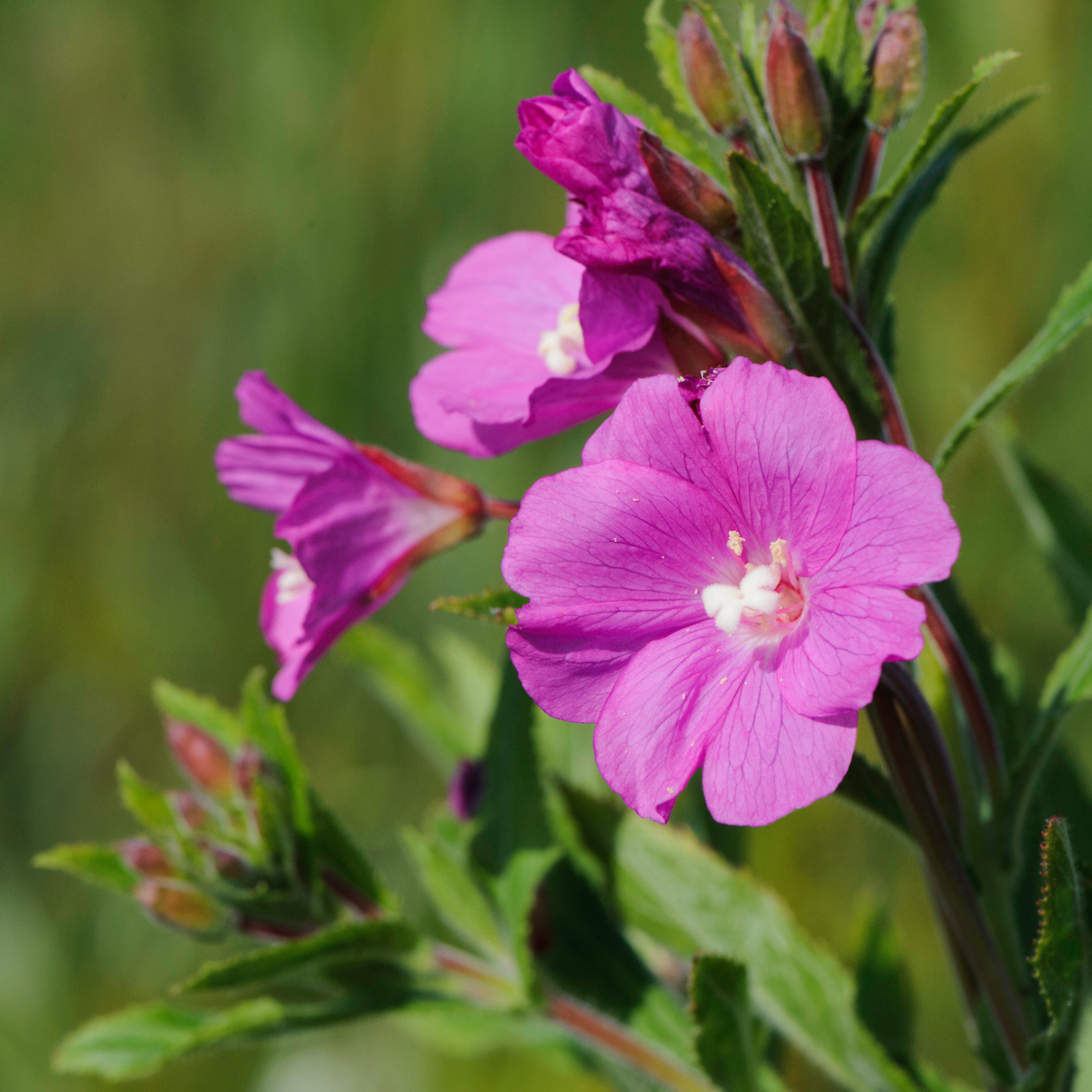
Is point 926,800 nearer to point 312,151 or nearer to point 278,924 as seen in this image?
point 278,924

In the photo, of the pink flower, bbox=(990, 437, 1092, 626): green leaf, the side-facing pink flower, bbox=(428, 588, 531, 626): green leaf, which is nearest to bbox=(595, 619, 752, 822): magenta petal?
the side-facing pink flower

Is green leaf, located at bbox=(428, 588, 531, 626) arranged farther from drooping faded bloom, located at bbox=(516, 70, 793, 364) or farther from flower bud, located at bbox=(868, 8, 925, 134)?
flower bud, located at bbox=(868, 8, 925, 134)

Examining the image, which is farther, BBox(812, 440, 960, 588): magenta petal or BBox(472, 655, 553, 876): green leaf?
BBox(472, 655, 553, 876): green leaf

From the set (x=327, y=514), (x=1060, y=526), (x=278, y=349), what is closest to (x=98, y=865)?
(x=327, y=514)

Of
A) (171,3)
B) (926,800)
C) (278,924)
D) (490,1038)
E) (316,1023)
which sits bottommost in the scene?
(490,1038)

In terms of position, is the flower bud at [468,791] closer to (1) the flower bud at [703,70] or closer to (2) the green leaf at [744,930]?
(2) the green leaf at [744,930]

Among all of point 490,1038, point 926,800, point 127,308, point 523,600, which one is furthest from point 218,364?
point 926,800

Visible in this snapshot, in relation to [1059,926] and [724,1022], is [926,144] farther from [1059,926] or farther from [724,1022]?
[724,1022]
